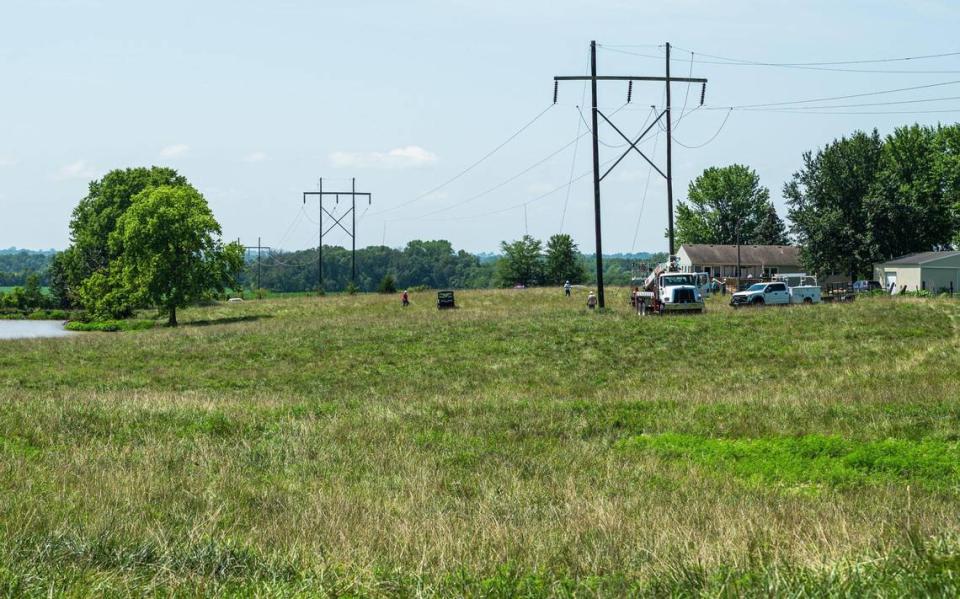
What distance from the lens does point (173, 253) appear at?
65.9m

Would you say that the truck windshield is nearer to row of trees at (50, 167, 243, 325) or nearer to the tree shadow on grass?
the tree shadow on grass

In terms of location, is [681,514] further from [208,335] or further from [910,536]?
[208,335]

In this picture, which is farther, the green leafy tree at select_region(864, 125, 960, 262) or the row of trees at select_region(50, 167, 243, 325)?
the green leafy tree at select_region(864, 125, 960, 262)

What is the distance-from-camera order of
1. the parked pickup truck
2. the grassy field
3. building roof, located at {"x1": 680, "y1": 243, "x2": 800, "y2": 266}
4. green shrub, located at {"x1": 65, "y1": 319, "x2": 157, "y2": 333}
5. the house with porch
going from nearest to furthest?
the grassy field < the parked pickup truck < green shrub, located at {"x1": 65, "y1": 319, "x2": 157, "y2": 333} < the house with porch < building roof, located at {"x1": 680, "y1": 243, "x2": 800, "y2": 266}

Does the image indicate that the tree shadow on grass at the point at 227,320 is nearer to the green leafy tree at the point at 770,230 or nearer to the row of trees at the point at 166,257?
the row of trees at the point at 166,257

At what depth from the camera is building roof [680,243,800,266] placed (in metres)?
121

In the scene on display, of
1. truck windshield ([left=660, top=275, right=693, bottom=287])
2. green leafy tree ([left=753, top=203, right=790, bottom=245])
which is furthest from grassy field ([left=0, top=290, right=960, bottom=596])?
green leafy tree ([left=753, top=203, right=790, bottom=245])

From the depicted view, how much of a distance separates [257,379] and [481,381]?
777 cm

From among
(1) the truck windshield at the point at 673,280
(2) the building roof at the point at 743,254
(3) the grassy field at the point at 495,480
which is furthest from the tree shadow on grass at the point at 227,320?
(2) the building roof at the point at 743,254

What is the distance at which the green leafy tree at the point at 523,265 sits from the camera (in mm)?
150500

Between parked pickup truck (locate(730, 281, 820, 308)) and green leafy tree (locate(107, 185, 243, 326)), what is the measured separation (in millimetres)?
35802

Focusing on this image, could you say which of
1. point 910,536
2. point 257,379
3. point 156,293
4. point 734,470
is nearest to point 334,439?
point 734,470

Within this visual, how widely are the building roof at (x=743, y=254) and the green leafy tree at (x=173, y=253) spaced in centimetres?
6993

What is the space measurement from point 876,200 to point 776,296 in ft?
130
